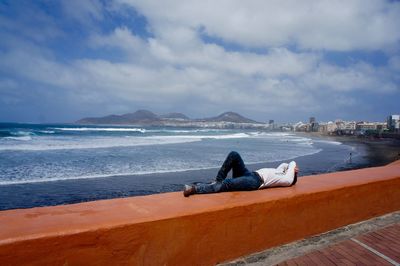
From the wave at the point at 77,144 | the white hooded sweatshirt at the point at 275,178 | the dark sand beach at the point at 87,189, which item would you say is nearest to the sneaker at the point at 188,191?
the white hooded sweatshirt at the point at 275,178

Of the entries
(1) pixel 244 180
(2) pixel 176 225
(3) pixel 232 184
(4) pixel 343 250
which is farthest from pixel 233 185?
(4) pixel 343 250

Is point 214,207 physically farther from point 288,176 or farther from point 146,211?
point 288,176

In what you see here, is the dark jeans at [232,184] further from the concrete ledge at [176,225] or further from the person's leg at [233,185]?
the concrete ledge at [176,225]

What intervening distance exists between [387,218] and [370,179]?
59 centimetres

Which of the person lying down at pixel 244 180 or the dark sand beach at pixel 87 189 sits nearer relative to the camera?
the person lying down at pixel 244 180

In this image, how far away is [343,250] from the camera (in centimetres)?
285

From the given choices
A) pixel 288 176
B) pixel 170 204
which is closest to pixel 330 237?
pixel 288 176

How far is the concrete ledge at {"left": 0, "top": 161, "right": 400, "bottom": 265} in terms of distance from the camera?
1720 millimetres

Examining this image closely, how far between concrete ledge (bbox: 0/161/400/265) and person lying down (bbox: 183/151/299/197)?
0.12 m

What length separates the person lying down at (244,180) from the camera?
2852 millimetres

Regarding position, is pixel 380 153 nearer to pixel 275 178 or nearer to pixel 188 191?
pixel 275 178

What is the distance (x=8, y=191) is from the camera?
898 centimetres

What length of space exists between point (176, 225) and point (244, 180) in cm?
111

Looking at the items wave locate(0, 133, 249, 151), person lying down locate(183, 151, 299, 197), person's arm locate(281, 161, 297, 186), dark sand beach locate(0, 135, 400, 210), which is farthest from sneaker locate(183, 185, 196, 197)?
wave locate(0, 133, 249, 151)
